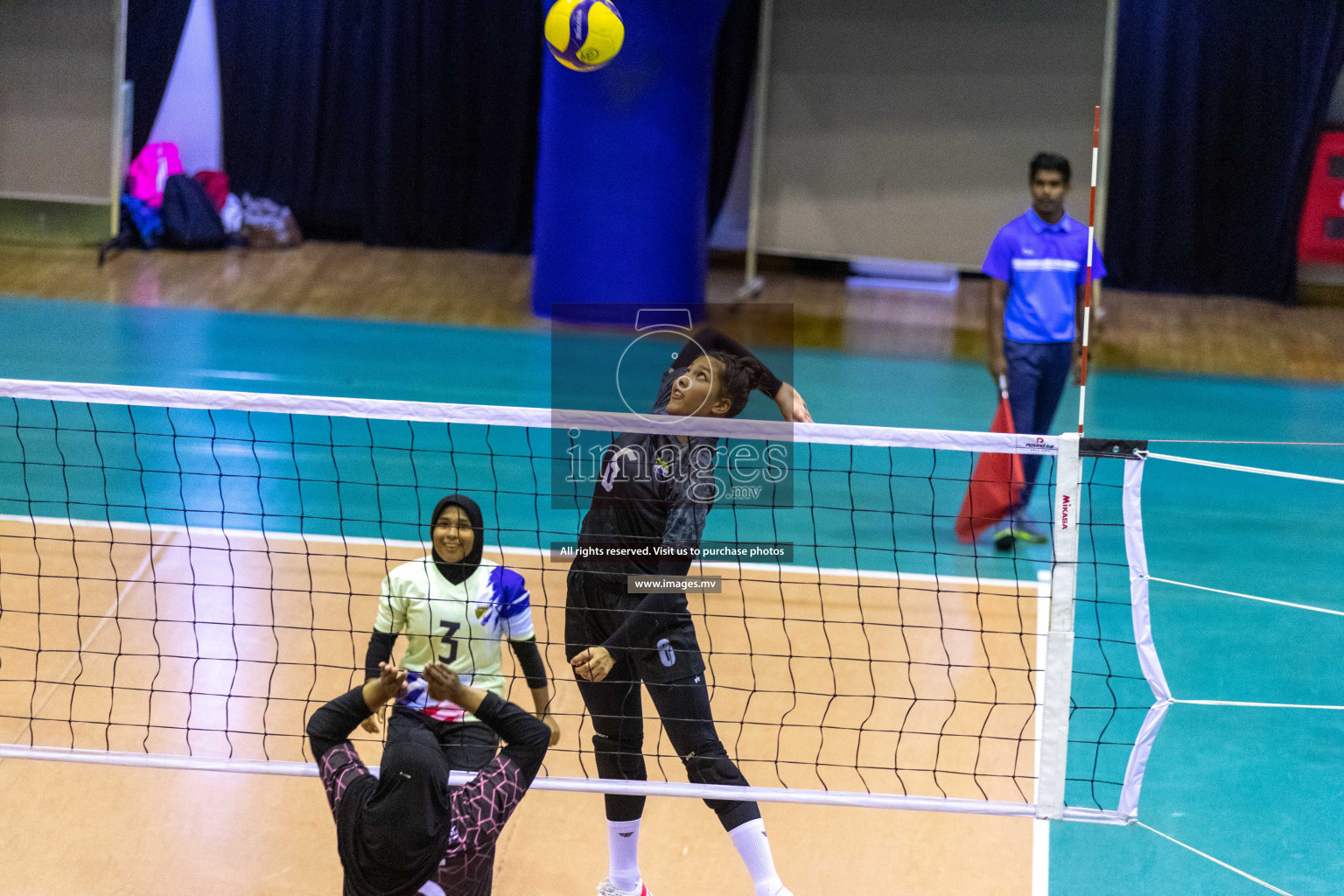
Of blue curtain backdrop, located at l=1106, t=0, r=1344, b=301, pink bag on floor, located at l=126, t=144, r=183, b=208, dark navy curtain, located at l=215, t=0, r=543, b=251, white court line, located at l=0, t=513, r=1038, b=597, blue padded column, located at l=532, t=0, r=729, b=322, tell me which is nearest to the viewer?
white court line, located at l=0, t=513, r=1038, b=597

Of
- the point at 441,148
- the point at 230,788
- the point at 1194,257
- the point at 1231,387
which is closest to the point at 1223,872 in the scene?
the point at 230,788

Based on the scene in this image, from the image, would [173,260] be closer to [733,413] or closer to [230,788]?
[230,788]

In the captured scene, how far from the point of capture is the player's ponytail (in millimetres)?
4055

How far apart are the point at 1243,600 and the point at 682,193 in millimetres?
5147

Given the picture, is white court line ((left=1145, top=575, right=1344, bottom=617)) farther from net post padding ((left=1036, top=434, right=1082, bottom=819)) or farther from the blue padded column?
the blue padded column

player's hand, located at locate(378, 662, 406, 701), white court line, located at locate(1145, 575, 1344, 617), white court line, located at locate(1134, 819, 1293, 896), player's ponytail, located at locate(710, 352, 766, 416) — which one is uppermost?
player's ponytail, located at locate(710, 352, 766, 416)

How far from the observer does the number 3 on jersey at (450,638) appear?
3.94 m

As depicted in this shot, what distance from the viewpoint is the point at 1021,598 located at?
6.14 m

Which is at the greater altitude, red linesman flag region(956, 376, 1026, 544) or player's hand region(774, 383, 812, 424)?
player's hand region(774, 383, 812, 424)

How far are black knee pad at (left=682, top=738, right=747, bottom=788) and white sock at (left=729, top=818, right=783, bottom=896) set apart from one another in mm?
131

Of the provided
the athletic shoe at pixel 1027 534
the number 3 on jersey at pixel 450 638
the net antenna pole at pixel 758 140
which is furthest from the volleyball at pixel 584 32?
the number 3 on jersey at pixel 450 638

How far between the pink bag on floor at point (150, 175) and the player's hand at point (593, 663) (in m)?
9.42

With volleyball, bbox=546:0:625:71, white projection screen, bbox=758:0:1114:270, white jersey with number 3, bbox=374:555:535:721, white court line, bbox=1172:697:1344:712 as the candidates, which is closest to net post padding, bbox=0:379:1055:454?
white jersey with number 3, bbox=374:555:535:721

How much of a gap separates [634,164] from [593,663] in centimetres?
653
